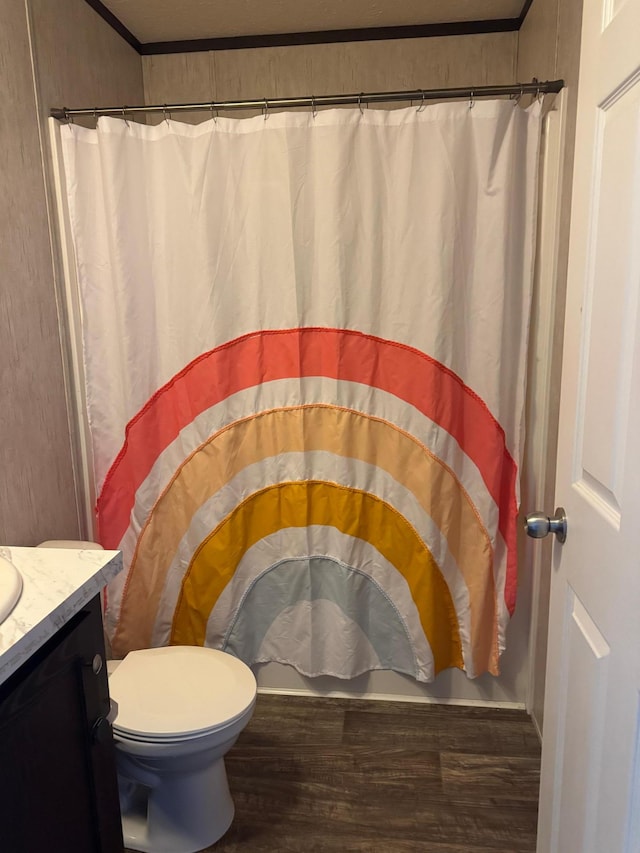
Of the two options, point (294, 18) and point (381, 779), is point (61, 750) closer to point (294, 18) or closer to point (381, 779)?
point (381, 779)

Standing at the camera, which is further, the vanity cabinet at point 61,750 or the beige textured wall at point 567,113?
the beige textured wall at point 567,113

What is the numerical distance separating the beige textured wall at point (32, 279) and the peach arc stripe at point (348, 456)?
30cm

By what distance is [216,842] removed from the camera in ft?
5.10

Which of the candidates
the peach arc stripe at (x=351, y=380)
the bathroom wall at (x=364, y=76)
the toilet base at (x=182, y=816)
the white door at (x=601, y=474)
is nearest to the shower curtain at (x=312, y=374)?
the peach arc stripe at (x=351, y=380)

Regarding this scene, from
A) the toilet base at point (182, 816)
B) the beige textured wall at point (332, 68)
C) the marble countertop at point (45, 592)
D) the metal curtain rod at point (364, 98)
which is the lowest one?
the toilet base at point (182, 816)

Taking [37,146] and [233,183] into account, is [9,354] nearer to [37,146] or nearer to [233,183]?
[37,146]

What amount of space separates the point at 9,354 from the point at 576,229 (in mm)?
1349

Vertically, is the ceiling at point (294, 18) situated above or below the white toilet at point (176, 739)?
above

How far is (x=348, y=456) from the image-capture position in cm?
189

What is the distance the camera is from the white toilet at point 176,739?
1401 millimetres

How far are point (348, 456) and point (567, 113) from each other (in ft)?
3.65

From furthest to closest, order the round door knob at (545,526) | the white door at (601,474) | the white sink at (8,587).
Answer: the round door knob at (545,526), the white sink at (8,587), the white door at (601,474)

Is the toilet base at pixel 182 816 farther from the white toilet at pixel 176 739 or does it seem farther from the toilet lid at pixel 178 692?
the toilet lid at pixel 178 692

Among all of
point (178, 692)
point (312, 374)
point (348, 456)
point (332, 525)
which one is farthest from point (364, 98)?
point (178, 692)
